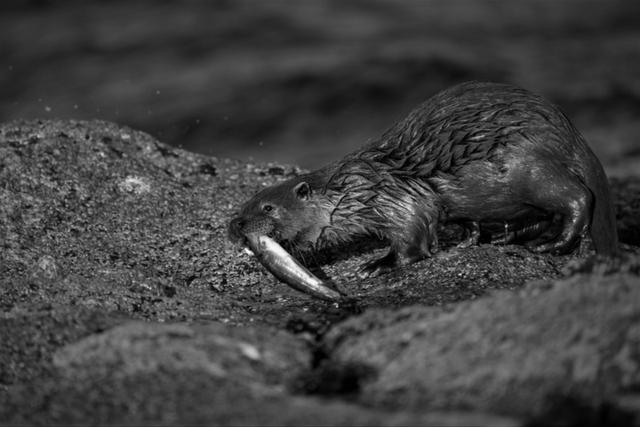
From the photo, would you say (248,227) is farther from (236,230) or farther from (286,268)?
(286,268)

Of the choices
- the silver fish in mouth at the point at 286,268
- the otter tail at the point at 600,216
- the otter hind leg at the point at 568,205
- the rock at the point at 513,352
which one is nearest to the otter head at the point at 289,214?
the silver fish in mouth at the point at 286,268

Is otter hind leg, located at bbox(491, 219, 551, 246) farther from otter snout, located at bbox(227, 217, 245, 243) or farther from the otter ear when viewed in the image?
otter snout, located at bbox(227, 217, 245, 243)

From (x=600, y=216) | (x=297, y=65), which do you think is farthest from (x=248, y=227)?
(x=297, y=65)

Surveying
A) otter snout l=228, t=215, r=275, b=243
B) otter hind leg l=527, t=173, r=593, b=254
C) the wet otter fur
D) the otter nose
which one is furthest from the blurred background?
the otter nose

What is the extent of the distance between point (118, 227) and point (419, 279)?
1.76 meters

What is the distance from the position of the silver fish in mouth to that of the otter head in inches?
6.4

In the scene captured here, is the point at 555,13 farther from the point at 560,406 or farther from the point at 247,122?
the point at 560,406

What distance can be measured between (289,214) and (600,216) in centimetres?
172

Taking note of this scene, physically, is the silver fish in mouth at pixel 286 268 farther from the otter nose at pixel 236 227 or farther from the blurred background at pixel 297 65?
the blurred background at pixel 297 65

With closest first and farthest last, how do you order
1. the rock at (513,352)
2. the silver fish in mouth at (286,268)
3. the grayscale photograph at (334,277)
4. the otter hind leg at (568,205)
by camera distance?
the rock at (513,352), the grayscale photograph at (334,277), the silver fish in mouth at (286,268), the otter hind leg at (568,205)

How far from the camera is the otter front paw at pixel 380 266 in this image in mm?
5227

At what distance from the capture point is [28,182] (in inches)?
224

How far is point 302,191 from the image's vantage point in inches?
219

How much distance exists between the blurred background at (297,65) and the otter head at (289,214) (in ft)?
16.5
